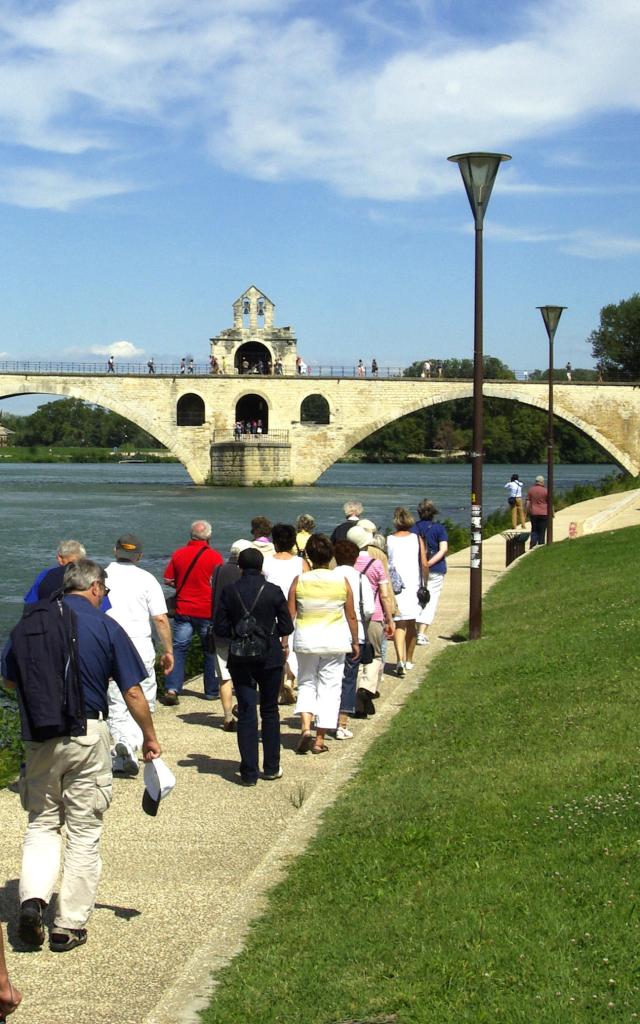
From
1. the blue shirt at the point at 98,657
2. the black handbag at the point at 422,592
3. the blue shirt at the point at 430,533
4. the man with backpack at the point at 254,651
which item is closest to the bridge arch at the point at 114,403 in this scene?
the blue shirt at the point at 430,533

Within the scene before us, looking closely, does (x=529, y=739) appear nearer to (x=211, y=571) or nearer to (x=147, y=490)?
(x=211, y=571)

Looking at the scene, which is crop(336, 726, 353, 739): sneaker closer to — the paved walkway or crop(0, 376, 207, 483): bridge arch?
the paved walkway

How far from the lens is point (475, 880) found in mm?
5367

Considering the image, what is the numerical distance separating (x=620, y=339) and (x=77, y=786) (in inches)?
3921

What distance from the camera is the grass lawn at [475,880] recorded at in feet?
14.2

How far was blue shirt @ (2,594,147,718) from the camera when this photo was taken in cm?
554

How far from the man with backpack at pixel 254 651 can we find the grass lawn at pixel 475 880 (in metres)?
0.66

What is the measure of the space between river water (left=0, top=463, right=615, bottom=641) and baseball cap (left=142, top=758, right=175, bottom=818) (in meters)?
13.8

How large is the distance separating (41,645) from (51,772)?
55cm

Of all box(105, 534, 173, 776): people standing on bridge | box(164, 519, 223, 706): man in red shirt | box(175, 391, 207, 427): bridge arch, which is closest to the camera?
box(105, 534, 173, 776): people standing on bridge

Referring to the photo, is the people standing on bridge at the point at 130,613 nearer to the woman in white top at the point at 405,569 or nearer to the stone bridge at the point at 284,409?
the woman in white top at the point at 405,569

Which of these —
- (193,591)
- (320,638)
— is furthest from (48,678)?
(193,591)

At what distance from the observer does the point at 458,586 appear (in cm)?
1950

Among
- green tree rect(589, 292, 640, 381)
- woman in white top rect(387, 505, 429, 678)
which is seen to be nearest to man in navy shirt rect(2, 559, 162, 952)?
woman in white top rect(387, 505, 429, 678)
